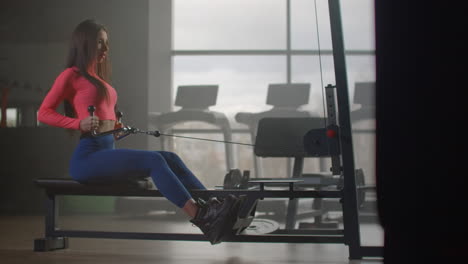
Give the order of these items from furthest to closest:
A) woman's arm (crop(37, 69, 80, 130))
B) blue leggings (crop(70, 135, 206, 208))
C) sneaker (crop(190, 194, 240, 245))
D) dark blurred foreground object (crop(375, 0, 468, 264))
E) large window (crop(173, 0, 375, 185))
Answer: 1. large window (crop(173, 0, 375, 185))
2. woman's arm (crop(37, 69, 80, 130))
3. blue leggings (crop(70, 135, 206, 208))
4. sneaker (crop(190, 194, 240, 245))
5. dark blurred foreground object (crop(375, 0, 468, 264))

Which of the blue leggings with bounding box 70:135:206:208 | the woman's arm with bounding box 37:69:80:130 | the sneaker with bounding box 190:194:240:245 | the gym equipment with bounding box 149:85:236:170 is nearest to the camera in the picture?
the sneaker with bounding box 190:194:240:245

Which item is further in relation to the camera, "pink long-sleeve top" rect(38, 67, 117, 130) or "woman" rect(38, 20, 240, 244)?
"pink long-sleeve top" rect(38, 67, 117, 130)

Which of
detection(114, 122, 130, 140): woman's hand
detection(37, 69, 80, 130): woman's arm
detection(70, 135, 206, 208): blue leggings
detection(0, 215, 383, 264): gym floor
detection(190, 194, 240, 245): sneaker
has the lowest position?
detection(0, 215, 383, 264): gym floor

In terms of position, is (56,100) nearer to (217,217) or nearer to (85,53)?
(85,53)

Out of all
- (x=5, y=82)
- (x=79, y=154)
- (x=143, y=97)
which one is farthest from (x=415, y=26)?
(x=5, y=82)

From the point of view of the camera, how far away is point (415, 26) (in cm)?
57

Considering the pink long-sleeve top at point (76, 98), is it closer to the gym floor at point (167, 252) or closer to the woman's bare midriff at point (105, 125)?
the woman's bare midriff at point (105, 125)

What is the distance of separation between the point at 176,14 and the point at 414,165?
205 inches

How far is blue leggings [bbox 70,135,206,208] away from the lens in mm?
2361

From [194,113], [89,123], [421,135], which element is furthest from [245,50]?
[421,135]

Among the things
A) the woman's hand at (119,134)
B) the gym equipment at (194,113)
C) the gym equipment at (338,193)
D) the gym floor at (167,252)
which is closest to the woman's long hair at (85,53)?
the woman's hand at (119,134)

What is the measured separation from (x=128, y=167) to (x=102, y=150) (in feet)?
0.44

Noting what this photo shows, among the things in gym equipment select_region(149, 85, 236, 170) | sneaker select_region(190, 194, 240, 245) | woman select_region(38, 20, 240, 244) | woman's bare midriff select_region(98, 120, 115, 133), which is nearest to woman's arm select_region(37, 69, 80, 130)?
woman select_region(38, 20, 240, 244)

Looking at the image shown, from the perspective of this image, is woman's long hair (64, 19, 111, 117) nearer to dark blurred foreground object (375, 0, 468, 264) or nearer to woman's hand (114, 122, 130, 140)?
woman's hand (114, 122, 130, 140)
